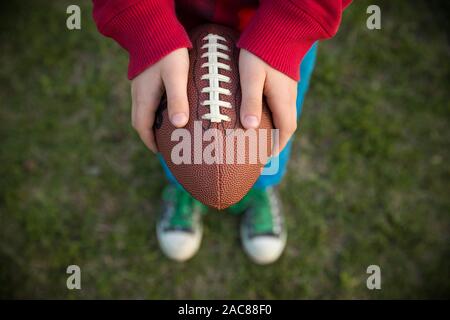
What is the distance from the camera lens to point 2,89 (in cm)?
181

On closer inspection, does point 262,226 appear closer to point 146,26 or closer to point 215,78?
point 215,78

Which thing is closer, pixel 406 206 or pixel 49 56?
pixel 406 206

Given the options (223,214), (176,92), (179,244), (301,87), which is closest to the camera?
(176,92)

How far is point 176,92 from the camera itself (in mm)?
793

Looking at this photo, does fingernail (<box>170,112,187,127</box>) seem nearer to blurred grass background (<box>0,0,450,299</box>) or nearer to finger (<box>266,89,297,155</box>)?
finger (<box>266,89,297,155</box>)

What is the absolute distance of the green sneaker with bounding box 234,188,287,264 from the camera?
1.49 metres

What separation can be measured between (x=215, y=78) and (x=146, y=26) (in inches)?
7.1

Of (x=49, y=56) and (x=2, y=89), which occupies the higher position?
(x=49, y=56)

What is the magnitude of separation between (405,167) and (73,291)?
146 cm

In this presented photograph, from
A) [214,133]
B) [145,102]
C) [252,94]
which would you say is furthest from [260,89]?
[145,102]
